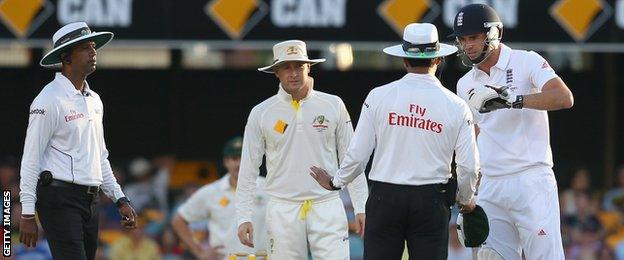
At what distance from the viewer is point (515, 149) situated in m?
8.55

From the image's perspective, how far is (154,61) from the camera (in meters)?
18.3

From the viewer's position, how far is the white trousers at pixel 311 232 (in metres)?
9.16

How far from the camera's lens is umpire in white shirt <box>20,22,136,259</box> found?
822 centimetres

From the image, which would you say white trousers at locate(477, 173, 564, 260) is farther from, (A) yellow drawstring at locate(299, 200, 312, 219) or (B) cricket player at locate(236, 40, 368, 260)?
(A) yellow drawstring at locate(299, 200, 312, 219)

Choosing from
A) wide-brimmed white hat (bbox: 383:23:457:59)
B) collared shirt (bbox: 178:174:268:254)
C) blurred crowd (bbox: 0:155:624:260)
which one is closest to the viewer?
wide-brimmed white hat (bbox: 383:23:457:59)

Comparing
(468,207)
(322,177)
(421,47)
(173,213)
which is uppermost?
(421,47)

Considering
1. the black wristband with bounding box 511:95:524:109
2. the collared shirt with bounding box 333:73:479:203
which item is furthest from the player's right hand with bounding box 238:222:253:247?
the black wristband with bounding box 511:95:524:109

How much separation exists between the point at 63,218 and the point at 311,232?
1.71 metres

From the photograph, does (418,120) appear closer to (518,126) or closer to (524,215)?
(518,126)

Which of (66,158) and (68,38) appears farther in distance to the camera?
(68,38)

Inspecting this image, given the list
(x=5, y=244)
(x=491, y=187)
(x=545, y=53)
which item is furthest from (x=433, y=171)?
(x=545, y=53)

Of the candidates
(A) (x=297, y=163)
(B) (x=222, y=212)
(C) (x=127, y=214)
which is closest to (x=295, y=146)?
(A) (x=297, y=163)

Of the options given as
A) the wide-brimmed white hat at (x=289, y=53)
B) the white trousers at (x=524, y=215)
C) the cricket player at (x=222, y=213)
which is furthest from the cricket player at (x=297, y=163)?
the cricket player at (x=222, y=213)

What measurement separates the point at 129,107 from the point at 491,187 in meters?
10.6
